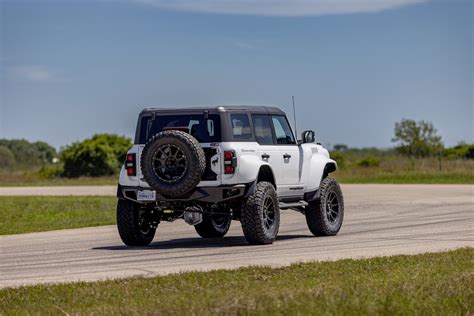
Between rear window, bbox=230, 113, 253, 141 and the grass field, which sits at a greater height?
rear window, bbox=230, 113, 253, 141

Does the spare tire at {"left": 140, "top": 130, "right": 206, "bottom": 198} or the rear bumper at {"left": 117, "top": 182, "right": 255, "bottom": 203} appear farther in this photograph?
the rear bumper at {"left": 117, "top": 182, "right": 255, "bottom": 203}

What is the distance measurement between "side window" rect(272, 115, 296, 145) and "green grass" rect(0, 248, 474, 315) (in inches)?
193

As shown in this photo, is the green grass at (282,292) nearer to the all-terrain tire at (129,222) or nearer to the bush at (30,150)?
the all-terrain tire at (129,222)

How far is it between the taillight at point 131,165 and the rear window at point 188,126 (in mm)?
305

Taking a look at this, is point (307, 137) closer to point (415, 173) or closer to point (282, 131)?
point (282, 131)

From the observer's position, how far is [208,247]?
18.1 metres

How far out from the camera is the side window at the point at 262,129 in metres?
18.3

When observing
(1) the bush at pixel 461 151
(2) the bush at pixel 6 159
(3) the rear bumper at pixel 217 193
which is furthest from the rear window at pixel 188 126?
(2) the bush at pixel 6 159

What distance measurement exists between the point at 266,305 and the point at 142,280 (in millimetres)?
3023

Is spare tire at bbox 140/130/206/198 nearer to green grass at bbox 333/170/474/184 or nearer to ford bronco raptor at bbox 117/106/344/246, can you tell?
ford bronco raptor at bbox 117/106/344/246

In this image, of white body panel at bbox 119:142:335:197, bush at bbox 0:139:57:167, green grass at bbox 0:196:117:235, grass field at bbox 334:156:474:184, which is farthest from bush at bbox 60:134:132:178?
white body panel at bbox 119:142:335:197

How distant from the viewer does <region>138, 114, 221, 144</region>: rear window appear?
17.6m

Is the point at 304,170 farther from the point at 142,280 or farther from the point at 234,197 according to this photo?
the point at 142,280

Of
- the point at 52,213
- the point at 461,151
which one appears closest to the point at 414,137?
the point at 461,151
